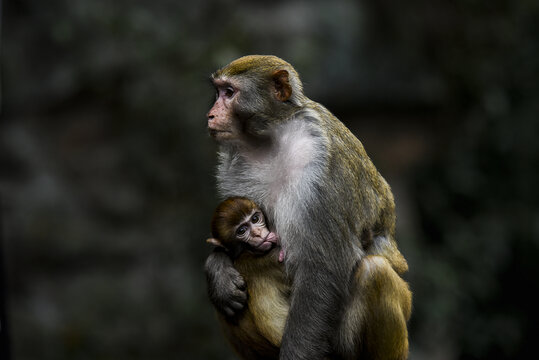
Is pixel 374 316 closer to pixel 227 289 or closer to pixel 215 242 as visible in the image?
pixel 227 289

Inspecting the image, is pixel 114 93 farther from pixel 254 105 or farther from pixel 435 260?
pixel 254 105

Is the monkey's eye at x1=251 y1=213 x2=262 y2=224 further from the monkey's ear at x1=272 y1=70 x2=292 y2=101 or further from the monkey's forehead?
the monkey's forehead

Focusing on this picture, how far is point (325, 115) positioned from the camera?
4.58 meters

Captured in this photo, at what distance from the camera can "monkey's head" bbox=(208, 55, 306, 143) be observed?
4.43 meters

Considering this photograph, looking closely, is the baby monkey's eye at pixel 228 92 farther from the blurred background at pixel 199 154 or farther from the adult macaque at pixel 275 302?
the blurred background at pixel 199 154

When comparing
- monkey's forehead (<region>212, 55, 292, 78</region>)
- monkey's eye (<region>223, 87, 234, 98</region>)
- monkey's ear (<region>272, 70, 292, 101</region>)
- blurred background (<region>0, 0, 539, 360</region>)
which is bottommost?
blurred background (<region>0, 0, 539, 360</region>)

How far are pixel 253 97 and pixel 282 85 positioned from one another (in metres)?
0.20

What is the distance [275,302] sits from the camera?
4496mm

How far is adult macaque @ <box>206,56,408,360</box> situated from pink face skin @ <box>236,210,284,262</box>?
2.8 inches

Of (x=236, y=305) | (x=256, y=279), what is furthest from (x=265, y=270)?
(x=236, y=305)

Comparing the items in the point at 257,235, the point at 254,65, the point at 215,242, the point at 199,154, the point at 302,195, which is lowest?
the point at 199,154

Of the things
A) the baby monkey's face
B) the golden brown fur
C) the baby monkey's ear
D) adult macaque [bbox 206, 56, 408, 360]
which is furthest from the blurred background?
the golden brown fur

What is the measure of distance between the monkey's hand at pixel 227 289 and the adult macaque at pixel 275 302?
2.5 inches

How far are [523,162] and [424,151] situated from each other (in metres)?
1.40
